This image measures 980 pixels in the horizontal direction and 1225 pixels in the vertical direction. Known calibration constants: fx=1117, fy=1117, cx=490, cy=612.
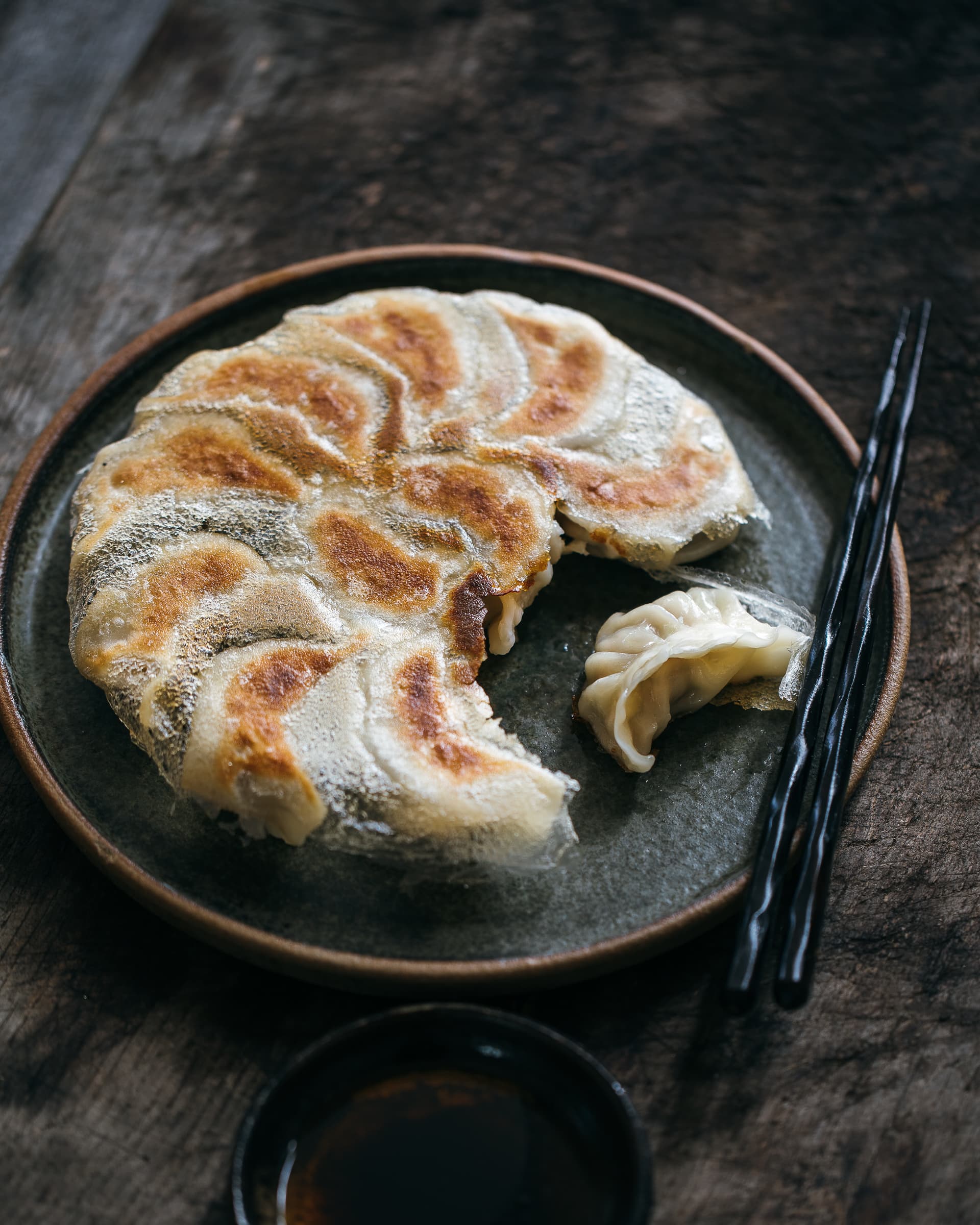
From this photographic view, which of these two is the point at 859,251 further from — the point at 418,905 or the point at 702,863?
the point at 418,905

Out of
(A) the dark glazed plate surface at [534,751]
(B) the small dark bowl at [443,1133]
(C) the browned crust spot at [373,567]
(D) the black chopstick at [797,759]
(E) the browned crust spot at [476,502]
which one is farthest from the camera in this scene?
(E) the browned crust spot at [476,502]

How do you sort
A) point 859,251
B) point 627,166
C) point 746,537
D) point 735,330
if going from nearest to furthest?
point 746,537 → point 735,330 → point 859,251 → point 627,166

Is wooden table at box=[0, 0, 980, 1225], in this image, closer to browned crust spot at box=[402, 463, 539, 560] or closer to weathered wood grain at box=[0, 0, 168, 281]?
weathered wood grain at box=[0, 0, 168, 281]

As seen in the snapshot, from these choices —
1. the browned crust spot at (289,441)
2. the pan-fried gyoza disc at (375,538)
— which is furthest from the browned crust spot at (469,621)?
the browned crust spot at (289,441)

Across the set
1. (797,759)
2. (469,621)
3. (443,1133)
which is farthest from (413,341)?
(443,1133)

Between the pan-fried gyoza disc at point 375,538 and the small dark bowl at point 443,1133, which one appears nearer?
the small dark bowl at point 443,1133

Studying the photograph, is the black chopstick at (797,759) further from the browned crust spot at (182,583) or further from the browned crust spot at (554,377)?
the browned crust spot at (182,583)

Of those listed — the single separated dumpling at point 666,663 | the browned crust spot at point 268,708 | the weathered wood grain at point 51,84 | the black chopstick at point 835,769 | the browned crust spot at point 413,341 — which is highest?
the weathered wood grain at point 51,84

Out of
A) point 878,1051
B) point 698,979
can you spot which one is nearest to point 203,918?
point 698,979

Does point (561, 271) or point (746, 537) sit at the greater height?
point (561, 271)
